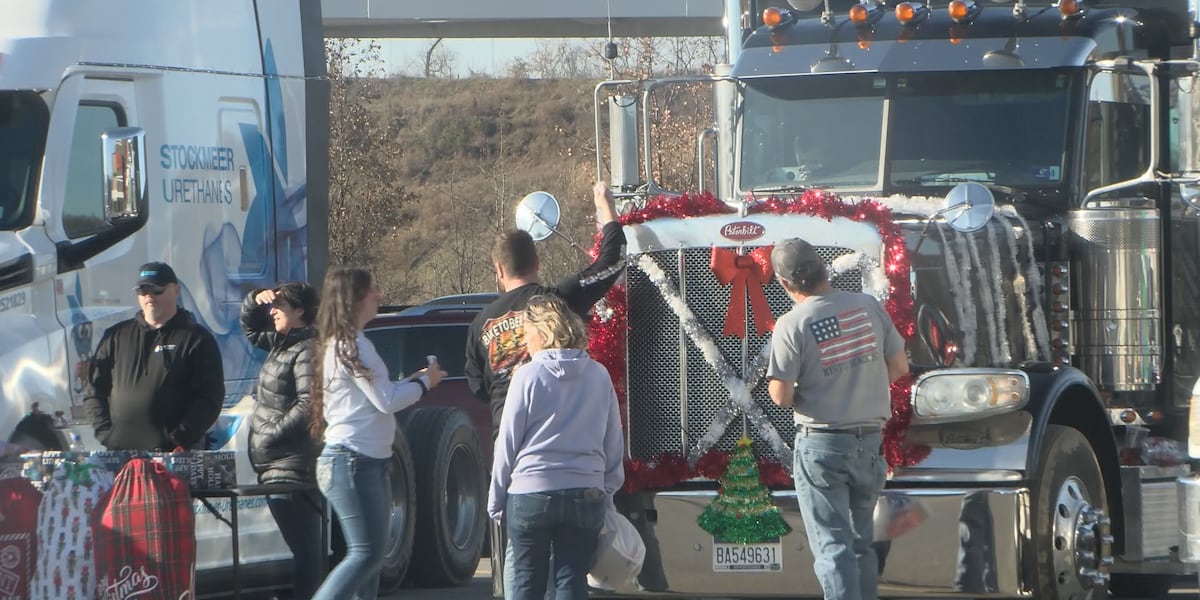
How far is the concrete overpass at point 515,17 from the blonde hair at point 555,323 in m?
15.3

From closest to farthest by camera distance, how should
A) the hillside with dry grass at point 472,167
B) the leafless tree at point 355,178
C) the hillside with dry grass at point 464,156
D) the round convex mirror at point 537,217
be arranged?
the round convex mirror at point 537,217 → the leafless tree at point 355,178 → the hillside with dry grass at point 464,156 → the hillside with dry grass at point 472,167

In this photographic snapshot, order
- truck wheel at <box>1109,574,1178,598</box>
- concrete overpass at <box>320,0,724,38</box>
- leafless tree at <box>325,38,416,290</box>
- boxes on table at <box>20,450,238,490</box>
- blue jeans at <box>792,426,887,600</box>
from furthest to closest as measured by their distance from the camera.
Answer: leafless tree at <box>325,38,416,290</box>
concrete overpass at <box>320,0,724,38</box>
truck wheel at <box>1109,574,1178,598</box>
boxes on table at <box>20,450,238,490</box>
blue jeans at <box>792,426,887,600</box>

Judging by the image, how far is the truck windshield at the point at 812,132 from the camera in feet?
29.6

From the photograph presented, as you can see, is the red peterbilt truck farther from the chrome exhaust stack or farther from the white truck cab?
the white truck cab

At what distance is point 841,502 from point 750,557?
60cm

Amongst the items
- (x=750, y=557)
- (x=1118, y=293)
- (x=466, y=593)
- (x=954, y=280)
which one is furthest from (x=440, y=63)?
(x=750, y=557)

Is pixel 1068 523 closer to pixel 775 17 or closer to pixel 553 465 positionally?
pixel 553 465

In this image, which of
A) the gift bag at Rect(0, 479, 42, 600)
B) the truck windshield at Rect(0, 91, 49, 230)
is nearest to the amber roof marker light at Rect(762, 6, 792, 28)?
the truck windshield at Rect(0, 91, 49, 230)

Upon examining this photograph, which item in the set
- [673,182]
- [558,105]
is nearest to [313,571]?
[673,182]

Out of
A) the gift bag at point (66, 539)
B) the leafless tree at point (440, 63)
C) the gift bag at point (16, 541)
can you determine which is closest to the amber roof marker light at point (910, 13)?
the gift bag at point (66, 539)

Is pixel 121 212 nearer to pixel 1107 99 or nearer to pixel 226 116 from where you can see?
pixel 226 116

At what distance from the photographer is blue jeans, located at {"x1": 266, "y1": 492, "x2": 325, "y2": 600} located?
7887 mm

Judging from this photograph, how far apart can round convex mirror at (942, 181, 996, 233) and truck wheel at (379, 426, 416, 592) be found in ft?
13.0

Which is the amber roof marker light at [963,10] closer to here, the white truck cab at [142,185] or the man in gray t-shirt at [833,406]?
the man in gray t-shirt at [833,406]
